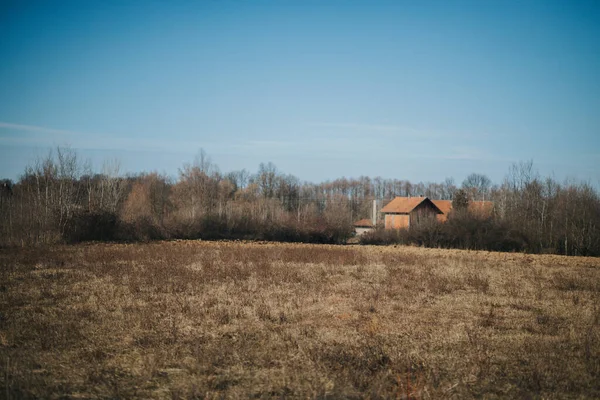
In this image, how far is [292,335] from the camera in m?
8.43

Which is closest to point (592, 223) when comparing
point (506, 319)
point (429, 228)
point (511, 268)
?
point (429, 228)

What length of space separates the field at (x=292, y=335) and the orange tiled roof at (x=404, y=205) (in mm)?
44105

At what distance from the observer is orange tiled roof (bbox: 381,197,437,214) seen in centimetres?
5979

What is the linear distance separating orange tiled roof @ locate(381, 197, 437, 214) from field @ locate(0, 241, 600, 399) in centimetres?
4411

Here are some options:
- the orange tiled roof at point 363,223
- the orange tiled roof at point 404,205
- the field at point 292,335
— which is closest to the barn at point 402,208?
the orange tiled roof at point 404,205

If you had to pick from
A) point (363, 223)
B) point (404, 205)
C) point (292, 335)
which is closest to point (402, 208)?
point (404, 205)

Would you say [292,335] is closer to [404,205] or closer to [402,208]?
[402,208]

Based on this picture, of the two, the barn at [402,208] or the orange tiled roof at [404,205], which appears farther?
the orange tiled roof at [404,205]

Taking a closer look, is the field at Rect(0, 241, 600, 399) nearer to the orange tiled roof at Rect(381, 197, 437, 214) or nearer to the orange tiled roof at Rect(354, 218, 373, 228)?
the orange tiled roof at Rect(381, 197, 437, 214)

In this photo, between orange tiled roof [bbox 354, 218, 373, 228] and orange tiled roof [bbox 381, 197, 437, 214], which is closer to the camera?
orange tiled roof [bbox 381, 197, 437, 214]

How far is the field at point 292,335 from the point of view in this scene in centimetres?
598

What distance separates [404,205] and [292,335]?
55066 mm

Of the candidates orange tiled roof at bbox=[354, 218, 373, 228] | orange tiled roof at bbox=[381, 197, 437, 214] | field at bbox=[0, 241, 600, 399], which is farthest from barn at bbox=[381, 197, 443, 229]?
field at bbox=[0, 241, 600, 399]

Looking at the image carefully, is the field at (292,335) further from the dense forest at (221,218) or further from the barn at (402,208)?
the barn at (402,208)
